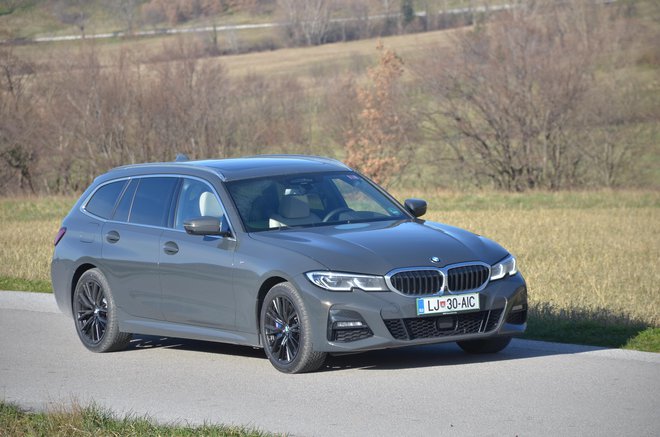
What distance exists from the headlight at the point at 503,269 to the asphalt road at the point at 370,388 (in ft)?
2.20

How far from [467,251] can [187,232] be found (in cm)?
234

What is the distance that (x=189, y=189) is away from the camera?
10.7 m

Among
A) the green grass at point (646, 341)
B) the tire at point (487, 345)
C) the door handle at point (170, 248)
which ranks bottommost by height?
the green grass at point (646, 341)

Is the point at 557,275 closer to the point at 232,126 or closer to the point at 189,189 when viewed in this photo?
the point at 189,189

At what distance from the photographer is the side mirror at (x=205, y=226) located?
9812mm

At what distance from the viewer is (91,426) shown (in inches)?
292

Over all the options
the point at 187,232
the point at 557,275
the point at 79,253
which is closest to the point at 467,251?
the point at 187,232

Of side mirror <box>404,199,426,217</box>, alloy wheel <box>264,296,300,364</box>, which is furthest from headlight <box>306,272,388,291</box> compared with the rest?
side mirror <box>404,199,426,217</box>

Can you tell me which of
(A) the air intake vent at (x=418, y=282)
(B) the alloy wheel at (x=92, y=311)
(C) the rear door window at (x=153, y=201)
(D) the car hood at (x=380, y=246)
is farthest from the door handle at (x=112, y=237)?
(A) the air intake vent at (x=418, y=282)

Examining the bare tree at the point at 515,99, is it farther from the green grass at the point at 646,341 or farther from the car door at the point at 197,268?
the car door at the point at 197,268

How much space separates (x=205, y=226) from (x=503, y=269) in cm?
234

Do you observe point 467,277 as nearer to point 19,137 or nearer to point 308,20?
point 19,137

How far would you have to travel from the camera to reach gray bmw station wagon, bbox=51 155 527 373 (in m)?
8.99

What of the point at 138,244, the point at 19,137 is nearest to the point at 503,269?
the point at 138,244
